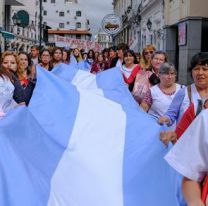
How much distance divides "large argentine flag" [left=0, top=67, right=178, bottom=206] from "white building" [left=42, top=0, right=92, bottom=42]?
108850mm

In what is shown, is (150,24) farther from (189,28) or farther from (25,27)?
(25,27)

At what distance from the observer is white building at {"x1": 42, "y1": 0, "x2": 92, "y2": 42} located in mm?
118938

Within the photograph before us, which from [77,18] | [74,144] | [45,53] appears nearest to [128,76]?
[45,53]

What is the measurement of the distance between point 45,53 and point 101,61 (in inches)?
282

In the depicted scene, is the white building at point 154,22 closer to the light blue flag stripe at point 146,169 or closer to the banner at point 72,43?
the banner at point 72,43

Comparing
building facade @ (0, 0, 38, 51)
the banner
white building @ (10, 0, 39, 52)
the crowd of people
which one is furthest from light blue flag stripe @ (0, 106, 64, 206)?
Result: white building @ (10, 0, 39, 52)

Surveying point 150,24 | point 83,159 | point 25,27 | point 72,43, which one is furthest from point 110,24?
point 25,27

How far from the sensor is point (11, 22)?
4691 centimetres

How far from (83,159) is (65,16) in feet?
398

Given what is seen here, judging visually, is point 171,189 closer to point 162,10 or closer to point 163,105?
point 163,105

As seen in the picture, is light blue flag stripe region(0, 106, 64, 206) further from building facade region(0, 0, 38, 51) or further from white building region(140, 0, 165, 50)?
building facade region(0, 0, 38, 51)

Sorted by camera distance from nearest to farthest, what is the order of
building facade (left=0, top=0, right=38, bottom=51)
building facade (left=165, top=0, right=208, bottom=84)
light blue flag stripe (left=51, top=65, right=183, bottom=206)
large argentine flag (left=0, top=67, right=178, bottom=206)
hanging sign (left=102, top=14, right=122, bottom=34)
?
1. large argentine flag (left=0, top=67, right=178, bottom=206)
2. light blue flag stripe (left=51, top=65, right=183, bottom=206)
3. hanging sign (left=102, top=14, right=122, bottom=34)
4. building facade (left=165, top=0, right=208, bottom=84)
5. building facade (left=0, top=0, right=38, bottom=51)

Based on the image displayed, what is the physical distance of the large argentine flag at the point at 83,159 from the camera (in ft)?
12.6

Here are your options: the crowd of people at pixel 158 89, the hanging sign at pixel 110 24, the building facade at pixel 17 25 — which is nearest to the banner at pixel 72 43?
the building facade at pixel 17 25
